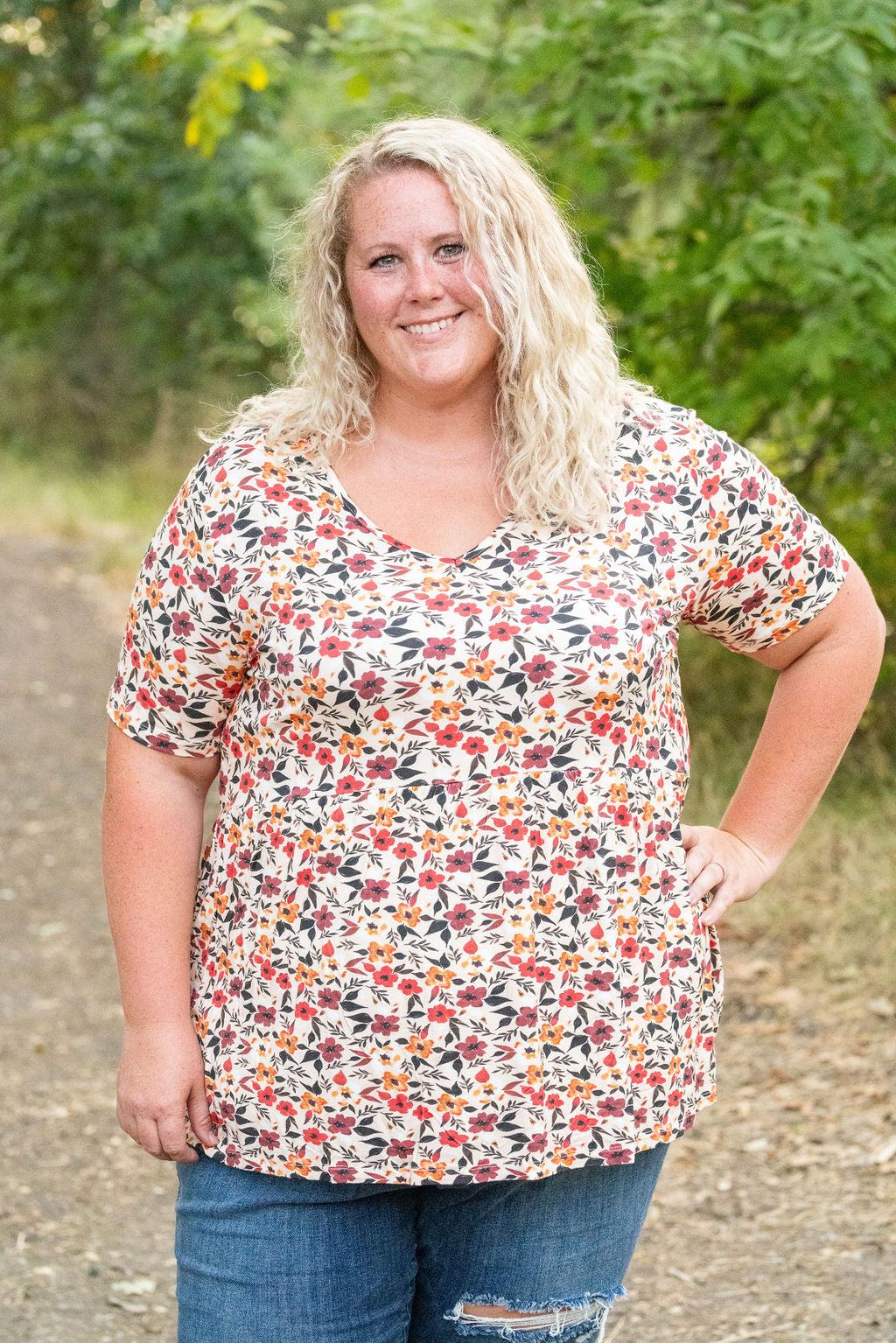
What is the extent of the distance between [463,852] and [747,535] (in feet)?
1.77

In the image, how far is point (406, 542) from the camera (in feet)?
Result: 5.32

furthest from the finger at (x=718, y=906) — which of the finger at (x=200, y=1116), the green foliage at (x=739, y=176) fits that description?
the green foliage at (x=739, y=176)

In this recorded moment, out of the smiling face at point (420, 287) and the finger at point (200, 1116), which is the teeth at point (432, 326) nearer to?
the smiling face at point (420, 287)

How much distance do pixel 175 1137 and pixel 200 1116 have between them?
0.04 m

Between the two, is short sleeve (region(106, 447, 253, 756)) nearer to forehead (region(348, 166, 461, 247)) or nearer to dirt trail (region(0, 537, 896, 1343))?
forehead (region(348, 166, 461, 247))

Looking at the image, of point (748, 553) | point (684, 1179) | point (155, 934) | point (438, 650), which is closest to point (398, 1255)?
point (155, 934)

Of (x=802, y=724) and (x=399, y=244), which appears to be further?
(x=802, y=724)

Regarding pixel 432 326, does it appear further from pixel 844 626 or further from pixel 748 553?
pixel 844 626

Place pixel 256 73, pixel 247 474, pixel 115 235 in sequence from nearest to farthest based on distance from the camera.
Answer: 1. pixel 247 474
2. pixel 256 73
3. pixel 115 235

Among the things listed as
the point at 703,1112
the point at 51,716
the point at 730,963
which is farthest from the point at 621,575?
the point at 51,716

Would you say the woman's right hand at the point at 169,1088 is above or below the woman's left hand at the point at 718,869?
below

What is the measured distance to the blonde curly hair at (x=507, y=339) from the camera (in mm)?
1663

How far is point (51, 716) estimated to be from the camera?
22.7 ft

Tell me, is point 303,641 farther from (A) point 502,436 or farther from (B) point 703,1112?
(B) point 703,1112
